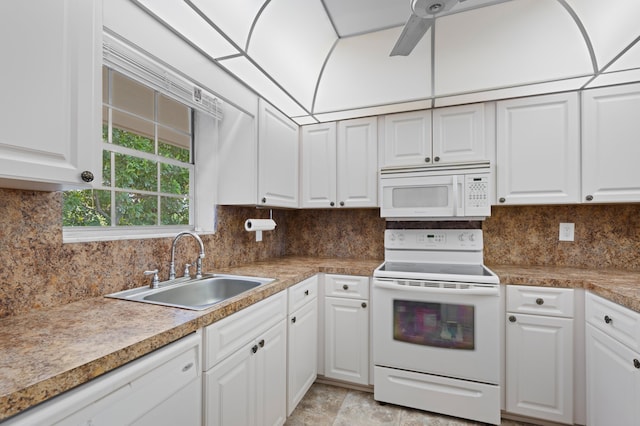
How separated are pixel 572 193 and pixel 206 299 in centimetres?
244

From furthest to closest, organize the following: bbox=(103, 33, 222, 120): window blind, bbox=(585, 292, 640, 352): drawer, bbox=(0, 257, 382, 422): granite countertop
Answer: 1. bbox=(585, 292, 640, 352): drawer
2. bbox=(103, 33, 222, 120): window blind
3. bbox=(0, 257, 382, 422): granite countertop

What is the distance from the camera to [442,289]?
189 cm

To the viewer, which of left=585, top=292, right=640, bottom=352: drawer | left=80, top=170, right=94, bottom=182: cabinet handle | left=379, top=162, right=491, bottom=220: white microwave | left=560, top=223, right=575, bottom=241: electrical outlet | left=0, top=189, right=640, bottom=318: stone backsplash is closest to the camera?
left=80, top=170, right=94, bottom=182: cabinet handle

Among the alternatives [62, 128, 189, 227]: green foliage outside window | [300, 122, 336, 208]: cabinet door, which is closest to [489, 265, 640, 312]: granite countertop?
[300, 122, 336, 208]: cabinet door

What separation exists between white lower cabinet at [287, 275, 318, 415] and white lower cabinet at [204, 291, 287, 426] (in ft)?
0.25

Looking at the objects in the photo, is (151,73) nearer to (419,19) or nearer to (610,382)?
(419,19)

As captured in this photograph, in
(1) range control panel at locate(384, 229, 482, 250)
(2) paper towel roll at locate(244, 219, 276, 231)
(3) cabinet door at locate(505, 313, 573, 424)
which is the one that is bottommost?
(3) cabinet door at locate(505, 313, 573, 424)

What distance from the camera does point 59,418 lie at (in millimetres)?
664

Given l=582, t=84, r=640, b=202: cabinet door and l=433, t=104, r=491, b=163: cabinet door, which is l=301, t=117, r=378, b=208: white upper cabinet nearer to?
l=433, t=104, r=491, b=163: cabinet door

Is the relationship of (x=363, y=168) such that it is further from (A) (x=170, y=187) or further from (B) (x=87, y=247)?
(B) (x=87, y=247)

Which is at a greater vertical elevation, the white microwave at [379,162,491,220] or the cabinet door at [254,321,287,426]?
the white microwave at [379,162,491,220]

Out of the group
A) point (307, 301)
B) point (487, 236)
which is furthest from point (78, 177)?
point (487, 236)

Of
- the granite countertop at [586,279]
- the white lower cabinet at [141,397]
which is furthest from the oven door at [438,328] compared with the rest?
the white lower cabinet at [141,397]

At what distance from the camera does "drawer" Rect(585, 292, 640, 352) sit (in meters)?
1.37
